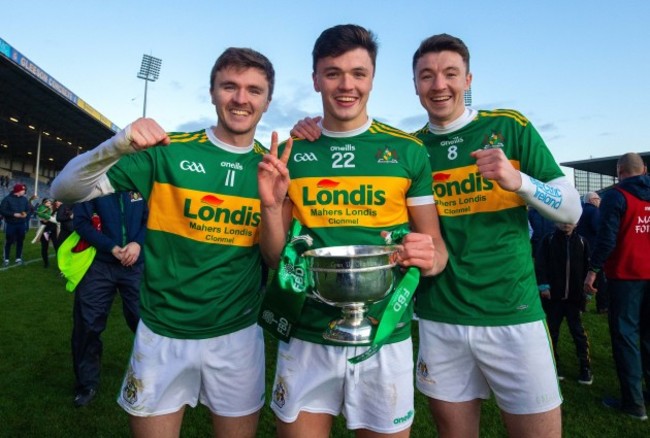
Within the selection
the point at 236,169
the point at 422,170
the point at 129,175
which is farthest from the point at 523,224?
the point at 129,175

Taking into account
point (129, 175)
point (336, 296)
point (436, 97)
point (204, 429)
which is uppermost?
point (436, 97)

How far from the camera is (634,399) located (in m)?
4.05

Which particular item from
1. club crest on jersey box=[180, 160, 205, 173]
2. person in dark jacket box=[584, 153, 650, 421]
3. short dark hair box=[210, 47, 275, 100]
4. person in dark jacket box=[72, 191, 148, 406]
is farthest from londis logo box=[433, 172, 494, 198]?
person in dark jacket box=[72, 191, 148, 406]

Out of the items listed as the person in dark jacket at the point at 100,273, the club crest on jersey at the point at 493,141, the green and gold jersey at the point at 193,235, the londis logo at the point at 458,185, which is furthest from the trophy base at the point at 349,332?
the person in dark jacket at the point at 100,273

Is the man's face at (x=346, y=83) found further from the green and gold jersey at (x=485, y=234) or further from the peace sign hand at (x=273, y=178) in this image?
the green and gold jersey at (x=485, y=234)

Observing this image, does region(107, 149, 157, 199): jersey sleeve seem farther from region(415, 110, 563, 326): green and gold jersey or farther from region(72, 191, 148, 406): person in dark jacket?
region(72, 191, 148, 406): person in dark jacket

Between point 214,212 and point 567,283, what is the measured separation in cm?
422

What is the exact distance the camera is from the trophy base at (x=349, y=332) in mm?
1694

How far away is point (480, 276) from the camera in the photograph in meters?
2.27

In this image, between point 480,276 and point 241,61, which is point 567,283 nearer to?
point 480,276

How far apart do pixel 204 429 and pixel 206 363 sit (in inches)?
70.1

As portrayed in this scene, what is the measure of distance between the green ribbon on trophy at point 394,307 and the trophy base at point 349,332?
0.13ft

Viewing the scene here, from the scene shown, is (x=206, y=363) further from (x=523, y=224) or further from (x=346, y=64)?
(x=523, y=224)

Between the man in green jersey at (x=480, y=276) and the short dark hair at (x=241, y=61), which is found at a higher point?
the short dark hair at (x=241, y=61)
